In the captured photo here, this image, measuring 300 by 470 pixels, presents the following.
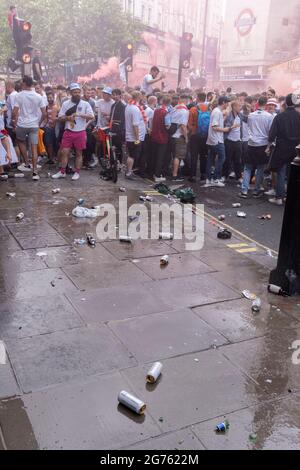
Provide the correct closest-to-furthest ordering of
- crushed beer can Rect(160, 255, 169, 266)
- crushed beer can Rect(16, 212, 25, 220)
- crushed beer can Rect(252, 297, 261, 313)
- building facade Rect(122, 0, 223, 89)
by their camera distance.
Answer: crushed beer can Rect(252, 297, 261, 313) → crushed beer can Rect(160, 255, 169, 266) → crushed beer can Rect(16, 212, 25, 220) → building facade Rect(122, 0, 223, 89)

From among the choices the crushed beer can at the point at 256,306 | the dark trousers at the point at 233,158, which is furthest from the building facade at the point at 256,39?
the crushed beer can at the point at 256,306

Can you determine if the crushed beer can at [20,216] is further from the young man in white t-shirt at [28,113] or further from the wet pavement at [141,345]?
the young man in white t-shirt at [28,113]

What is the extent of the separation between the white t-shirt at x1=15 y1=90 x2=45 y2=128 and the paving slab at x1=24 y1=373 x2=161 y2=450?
694cm

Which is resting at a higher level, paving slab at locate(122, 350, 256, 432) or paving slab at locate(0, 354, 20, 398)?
paving slab at locate(0, 354, 20, 398)

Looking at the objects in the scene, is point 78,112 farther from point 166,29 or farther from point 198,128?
point 166,29

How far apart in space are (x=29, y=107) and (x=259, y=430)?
7697mm

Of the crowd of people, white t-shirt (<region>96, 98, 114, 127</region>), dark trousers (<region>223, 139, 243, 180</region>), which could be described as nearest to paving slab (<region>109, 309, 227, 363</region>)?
the crowd of people

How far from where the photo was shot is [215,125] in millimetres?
9305

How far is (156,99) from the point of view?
34.2ft

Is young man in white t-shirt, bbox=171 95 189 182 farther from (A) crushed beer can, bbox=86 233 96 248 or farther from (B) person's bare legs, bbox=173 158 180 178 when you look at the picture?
(A) crushed beer can, bbox=86 233 96 248

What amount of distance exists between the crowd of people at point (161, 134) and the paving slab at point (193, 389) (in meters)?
5.59

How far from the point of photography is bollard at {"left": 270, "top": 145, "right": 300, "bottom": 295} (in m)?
4.42

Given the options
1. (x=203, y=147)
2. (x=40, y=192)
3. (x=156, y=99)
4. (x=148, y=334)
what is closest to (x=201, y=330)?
(x=148, y=334)

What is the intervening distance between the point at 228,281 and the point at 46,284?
6.61 ft
